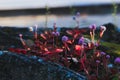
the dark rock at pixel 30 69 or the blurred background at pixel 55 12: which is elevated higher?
the dark rock at pixel 30 69

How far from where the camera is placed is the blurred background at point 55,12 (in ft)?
24.9

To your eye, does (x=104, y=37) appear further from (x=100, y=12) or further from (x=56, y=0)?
(x=56, y=0)

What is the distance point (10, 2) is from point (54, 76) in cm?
485

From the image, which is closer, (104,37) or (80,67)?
(80,67)

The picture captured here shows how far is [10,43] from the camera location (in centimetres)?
493

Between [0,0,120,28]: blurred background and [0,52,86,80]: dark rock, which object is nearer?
[0,52,86,80]: dark rock

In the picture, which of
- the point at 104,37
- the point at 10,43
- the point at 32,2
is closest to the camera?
the point at 10,43

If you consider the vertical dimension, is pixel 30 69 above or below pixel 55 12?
above

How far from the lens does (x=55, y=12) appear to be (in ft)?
26.3

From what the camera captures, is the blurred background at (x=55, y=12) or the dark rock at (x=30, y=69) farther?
the blurred background at (x=55, y=12)

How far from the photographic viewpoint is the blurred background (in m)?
7.59

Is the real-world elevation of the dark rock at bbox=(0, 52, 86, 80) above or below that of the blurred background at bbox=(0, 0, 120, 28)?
above

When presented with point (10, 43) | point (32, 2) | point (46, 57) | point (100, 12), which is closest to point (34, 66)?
point (46, 57)

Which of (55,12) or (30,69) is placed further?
(55,12)
